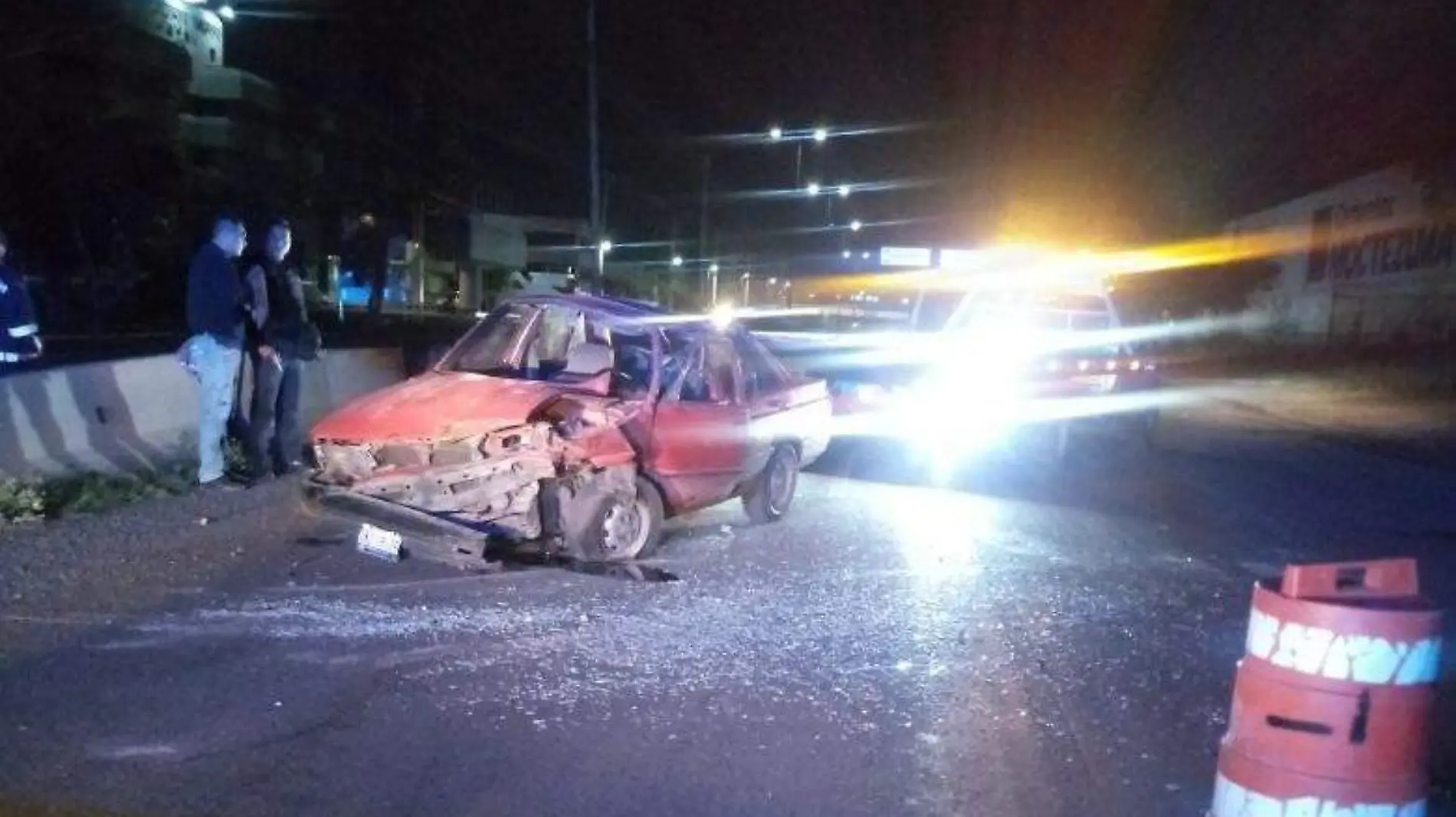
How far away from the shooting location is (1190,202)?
152 ft

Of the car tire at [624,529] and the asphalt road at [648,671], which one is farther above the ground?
the car tire at [624,529]

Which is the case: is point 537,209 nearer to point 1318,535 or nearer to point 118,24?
point 118,24

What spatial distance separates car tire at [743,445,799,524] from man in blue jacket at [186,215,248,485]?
398 centimetres

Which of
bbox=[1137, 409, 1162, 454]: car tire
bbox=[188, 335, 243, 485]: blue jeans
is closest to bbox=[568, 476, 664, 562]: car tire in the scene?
bbox=[188, 335, 243, 485]: blue jeans

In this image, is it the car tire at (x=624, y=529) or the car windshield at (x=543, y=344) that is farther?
the car windshield at (x=543, y=344)

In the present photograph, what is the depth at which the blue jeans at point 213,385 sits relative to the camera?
11.8m

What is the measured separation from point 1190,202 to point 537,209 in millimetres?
47512

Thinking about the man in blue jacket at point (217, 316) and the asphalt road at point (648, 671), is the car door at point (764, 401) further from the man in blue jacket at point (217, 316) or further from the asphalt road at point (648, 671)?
the man in blue jacket at point (217, 316)

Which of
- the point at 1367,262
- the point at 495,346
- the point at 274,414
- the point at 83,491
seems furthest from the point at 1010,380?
the point at 1367,262

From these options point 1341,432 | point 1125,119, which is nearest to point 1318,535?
point 1341,432

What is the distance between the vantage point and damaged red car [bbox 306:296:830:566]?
926 cm

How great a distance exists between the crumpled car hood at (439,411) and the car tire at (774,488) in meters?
2.27

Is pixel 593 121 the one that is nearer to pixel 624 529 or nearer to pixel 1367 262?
pixel 624 529

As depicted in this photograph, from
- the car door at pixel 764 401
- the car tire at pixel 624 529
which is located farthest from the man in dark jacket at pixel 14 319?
the car door at pixel 764 401
